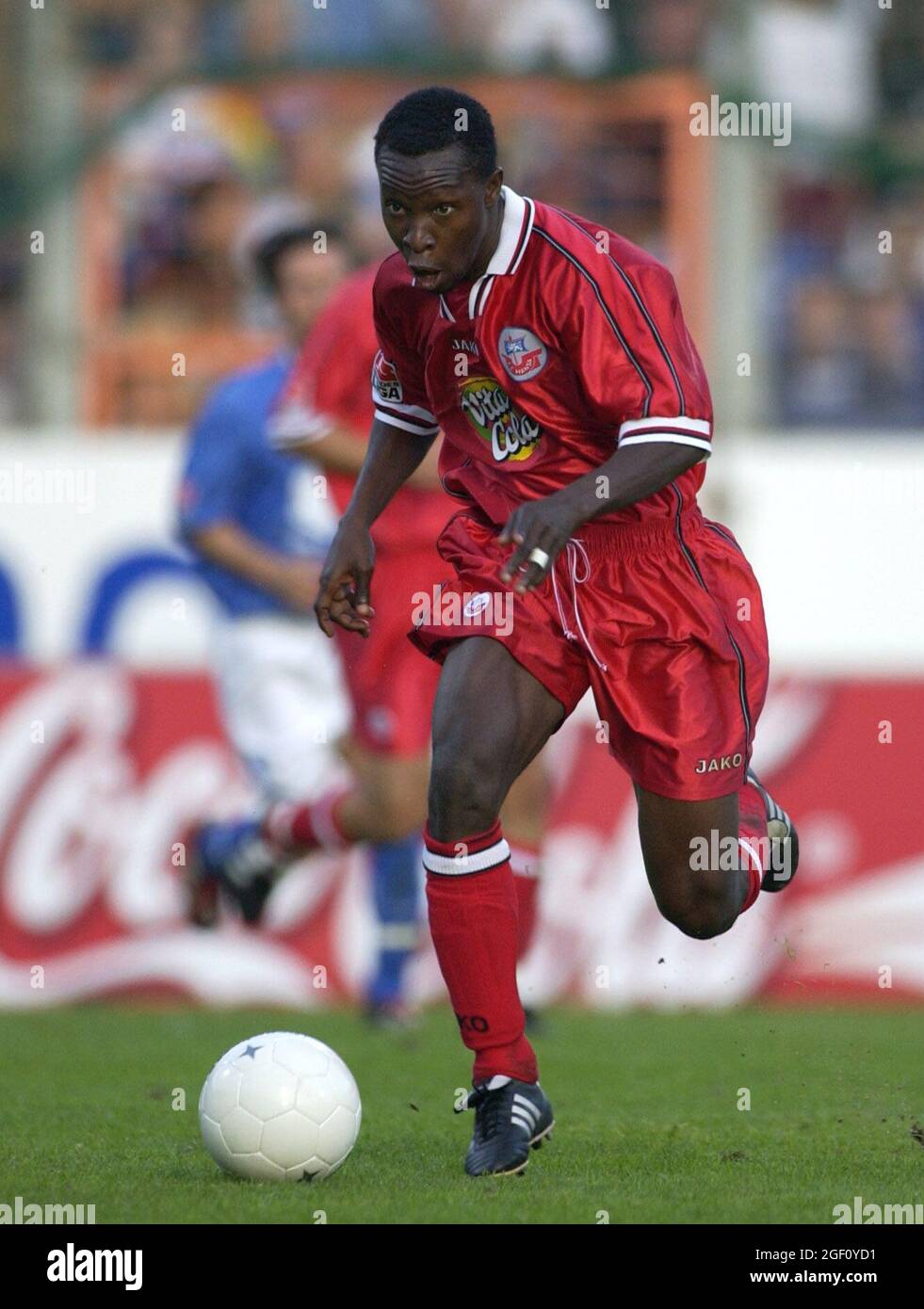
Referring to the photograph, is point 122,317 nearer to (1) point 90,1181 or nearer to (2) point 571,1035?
(2) point 571,1035

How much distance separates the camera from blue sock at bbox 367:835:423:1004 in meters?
8.39

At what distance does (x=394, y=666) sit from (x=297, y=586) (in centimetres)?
102

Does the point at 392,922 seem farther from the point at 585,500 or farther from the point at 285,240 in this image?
the point at 585,500

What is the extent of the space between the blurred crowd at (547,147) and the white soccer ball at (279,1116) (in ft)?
25.8

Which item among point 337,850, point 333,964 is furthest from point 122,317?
point 337,850

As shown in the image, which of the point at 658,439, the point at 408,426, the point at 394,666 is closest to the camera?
the point at 658,439

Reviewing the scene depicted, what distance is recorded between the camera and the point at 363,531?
5.25m

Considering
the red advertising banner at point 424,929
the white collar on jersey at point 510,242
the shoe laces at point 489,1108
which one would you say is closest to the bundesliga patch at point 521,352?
the white collar on jersey at point 510,242

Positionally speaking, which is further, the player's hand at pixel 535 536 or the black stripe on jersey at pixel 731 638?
the black stripe on jersey at pixel 731 638

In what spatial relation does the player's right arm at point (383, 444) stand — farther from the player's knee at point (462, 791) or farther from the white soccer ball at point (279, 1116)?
the white soccer ball at point (279, 1116)

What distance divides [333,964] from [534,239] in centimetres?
563

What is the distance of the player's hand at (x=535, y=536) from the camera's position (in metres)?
4.30
